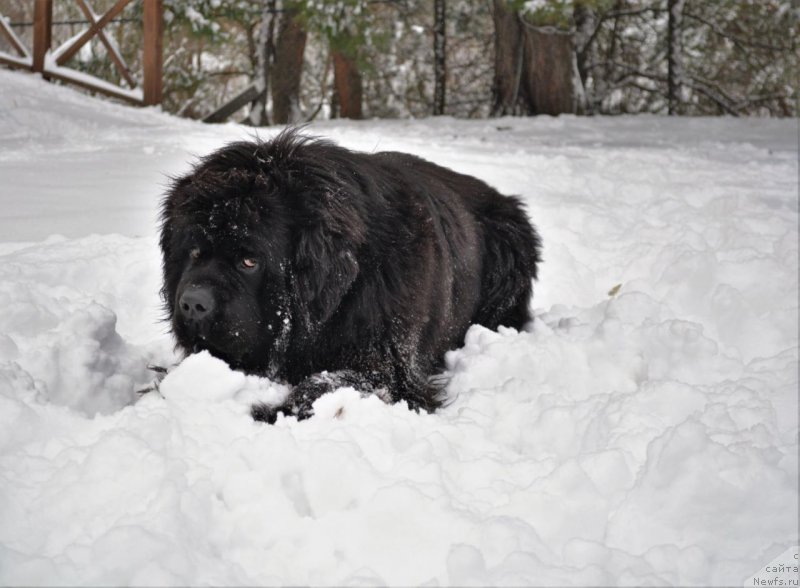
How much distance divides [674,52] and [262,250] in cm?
1460

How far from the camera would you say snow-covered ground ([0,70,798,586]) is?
197 centimetres

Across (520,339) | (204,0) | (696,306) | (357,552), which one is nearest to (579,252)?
(696,306)

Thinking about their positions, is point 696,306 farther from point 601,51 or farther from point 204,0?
point 601,51

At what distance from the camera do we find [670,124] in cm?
1270

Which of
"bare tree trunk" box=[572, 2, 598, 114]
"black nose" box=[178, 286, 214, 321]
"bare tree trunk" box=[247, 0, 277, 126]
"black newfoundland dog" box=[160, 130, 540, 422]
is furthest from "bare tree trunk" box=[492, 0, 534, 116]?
"black nose" box=[178, 286, 214, 321]

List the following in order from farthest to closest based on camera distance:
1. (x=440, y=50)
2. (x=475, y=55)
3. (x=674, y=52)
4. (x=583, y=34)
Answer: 1. (x=475, y=55)
2. (x=440, y=50)
3. (x=674, y=52)
4. (x=583, y=34)

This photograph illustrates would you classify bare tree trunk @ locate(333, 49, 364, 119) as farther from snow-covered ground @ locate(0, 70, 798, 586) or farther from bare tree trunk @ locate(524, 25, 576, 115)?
snow-covered ground @ locate(0, 70, 798, 586)

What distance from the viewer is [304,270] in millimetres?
3154

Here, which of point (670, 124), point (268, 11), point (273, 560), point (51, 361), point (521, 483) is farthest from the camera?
point (268, 11)

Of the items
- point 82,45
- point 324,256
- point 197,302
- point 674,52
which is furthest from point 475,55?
point 197,302

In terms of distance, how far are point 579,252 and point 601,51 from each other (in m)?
13.8

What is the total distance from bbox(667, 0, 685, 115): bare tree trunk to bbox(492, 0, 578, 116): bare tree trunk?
2659 millimetres

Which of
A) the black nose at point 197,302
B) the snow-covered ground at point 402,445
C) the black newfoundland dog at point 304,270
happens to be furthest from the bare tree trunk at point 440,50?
the black nose at point 197,302

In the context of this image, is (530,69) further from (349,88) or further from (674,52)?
(349,88)
